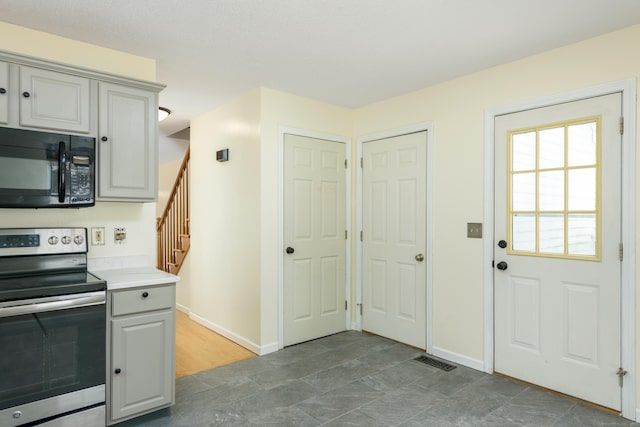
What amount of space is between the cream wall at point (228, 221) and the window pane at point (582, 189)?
2463 millimetres

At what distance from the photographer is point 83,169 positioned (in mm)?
2299

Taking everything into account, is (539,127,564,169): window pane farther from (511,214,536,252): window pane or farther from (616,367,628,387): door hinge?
(616,367,628,387): door hinge

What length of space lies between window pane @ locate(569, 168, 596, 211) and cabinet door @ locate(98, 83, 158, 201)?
2.87m

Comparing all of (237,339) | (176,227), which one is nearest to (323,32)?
(237,339)

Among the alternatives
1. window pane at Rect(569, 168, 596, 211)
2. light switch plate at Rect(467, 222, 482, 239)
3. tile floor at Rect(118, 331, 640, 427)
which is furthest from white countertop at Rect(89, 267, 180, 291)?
window pane at Rect(569, 168, 596, 211)

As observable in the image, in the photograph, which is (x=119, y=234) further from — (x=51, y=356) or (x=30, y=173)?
(x=51, y=356)

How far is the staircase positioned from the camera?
15.8 feet

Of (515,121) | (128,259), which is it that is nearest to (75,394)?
(128,259)

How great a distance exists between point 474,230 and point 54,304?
2893mm

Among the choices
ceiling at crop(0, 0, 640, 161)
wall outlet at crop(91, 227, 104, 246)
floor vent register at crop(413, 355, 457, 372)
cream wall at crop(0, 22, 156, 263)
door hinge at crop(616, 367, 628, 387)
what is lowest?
floor vent register at crop(413, 355, 457, 372)

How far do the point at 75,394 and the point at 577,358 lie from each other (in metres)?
3.11

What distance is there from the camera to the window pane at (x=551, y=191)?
105 inches

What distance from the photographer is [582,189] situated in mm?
2568

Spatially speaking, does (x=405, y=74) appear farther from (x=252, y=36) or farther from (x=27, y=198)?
(x=27, y=198)
